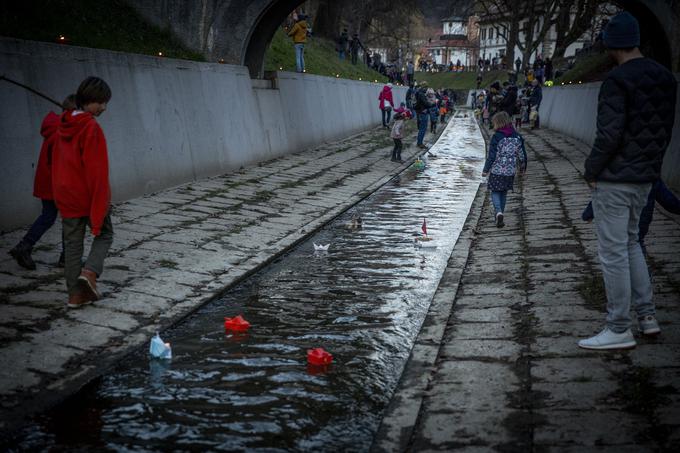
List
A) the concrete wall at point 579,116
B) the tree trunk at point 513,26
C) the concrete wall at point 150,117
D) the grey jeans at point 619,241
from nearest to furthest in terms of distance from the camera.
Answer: the grey jeans at point 619,241, the concrete wall at point 150,117, the concrete wall at point 579,116, the tree trunk at point 513,26

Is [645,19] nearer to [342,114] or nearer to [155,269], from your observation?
[342,114]

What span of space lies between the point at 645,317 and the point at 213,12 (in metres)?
15.3

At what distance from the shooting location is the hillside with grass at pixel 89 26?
1350cm

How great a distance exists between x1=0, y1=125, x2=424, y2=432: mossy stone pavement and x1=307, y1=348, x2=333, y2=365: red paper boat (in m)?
Answer: 1.29

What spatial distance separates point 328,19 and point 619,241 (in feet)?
147

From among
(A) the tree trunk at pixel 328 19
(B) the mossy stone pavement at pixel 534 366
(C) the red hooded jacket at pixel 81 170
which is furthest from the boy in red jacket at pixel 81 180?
(A) the tree trunk at pixel 328 19

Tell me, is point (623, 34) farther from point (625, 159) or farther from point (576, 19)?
→ point (576, 19)

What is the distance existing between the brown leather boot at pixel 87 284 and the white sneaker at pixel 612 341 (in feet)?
12.2

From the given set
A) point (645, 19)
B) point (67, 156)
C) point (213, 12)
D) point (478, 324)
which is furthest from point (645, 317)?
point (645, 19)

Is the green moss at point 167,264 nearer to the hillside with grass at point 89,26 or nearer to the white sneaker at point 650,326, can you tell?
the white sneaker at point 650,326

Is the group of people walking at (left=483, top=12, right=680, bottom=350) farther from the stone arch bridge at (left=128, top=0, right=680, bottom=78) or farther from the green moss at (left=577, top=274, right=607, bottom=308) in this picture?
the stone arch bridge at (left=128, top=0, right=680, bottom=78)

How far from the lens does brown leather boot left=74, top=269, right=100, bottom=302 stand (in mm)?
6098

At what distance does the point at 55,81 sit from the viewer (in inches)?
392

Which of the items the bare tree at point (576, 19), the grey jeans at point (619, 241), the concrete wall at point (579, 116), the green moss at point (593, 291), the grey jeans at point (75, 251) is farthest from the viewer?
the bare tree at point (576, 19)
